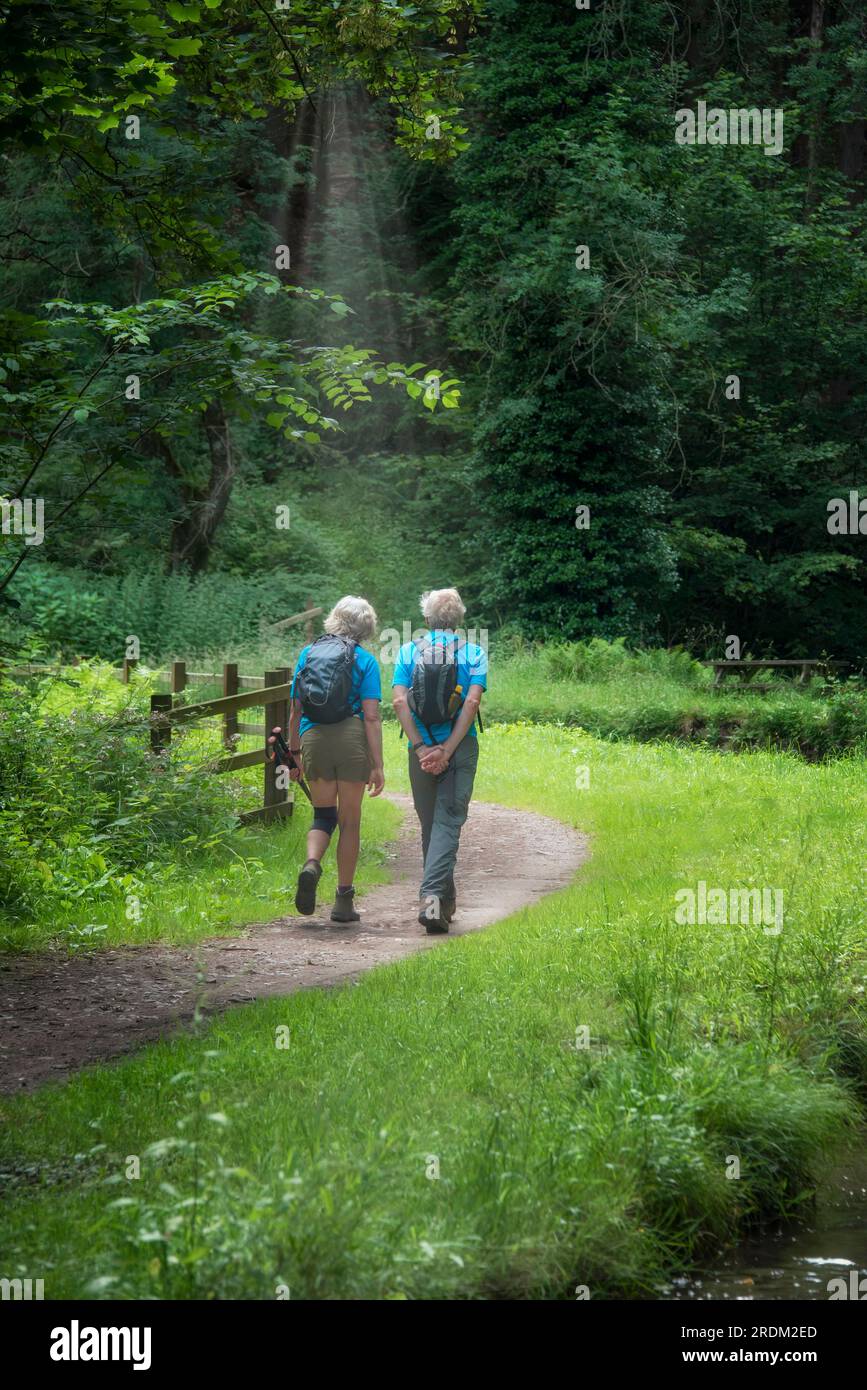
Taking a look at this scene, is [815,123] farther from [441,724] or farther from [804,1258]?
[804,1258]

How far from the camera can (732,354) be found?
105ft

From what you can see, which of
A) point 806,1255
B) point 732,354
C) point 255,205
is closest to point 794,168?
point 732,354

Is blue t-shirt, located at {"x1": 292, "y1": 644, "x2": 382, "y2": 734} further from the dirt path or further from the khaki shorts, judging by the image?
the dirt path

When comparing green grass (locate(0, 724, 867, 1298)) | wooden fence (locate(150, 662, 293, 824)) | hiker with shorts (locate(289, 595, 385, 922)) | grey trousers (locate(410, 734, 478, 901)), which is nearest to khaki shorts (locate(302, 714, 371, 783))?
hiker with shorts (locate(289, 595, 385, 922))

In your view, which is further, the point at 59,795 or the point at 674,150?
the point at 674,150

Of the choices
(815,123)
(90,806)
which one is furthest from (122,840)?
(815,123)

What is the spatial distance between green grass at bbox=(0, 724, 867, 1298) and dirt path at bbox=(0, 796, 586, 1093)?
35 cm

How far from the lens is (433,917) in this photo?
8.62 meters

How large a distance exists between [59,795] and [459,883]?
302 centimetres

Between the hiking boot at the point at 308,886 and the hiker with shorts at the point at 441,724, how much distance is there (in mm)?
691

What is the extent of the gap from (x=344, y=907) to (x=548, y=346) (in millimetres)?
20638
